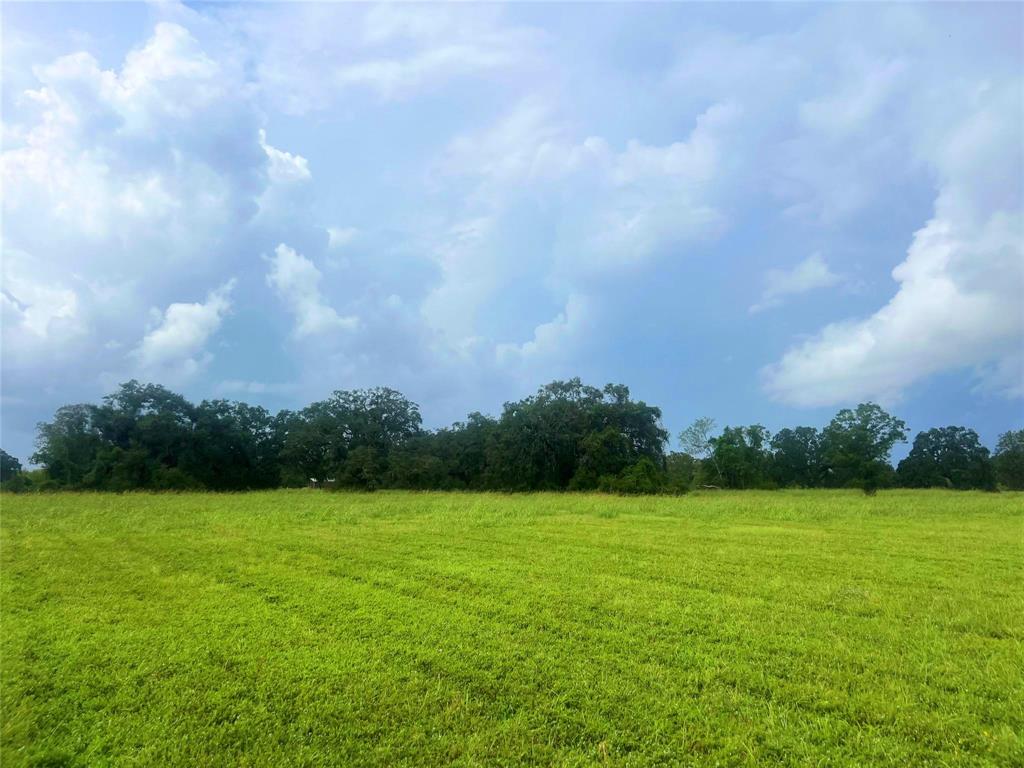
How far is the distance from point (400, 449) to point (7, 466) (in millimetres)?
27857

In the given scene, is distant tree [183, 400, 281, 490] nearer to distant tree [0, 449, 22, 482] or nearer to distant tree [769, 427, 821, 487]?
distant tree [0, 449, 22, 482]

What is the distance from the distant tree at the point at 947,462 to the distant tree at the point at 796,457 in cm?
820

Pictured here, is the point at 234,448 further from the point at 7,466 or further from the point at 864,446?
the point at 864,446

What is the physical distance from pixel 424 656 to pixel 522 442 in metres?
40.4

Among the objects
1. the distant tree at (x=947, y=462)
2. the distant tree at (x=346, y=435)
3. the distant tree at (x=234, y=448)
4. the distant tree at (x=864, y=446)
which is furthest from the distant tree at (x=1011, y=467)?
the distant tree at (x=234, y=448)

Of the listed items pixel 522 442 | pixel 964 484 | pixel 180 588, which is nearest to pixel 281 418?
pixel 522 442

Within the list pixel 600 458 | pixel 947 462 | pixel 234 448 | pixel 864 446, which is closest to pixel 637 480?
pixel 600 458

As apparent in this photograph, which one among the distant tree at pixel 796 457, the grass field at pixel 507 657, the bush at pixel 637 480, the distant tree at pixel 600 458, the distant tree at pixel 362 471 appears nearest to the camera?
the grass field at pixel 507 657

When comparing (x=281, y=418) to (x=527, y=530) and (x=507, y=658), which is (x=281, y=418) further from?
(x=507, y=658)

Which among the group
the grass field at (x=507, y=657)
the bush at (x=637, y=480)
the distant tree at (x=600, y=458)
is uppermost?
the distant tree at (x=600, y=458)

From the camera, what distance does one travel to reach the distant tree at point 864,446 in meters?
40.2

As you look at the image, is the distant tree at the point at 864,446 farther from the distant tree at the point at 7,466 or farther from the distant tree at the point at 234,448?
the distant tree at the point at 7,466

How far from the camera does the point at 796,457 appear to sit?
6556 centimetres

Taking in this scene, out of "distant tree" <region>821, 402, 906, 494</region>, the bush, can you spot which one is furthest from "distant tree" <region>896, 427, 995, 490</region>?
the bush
